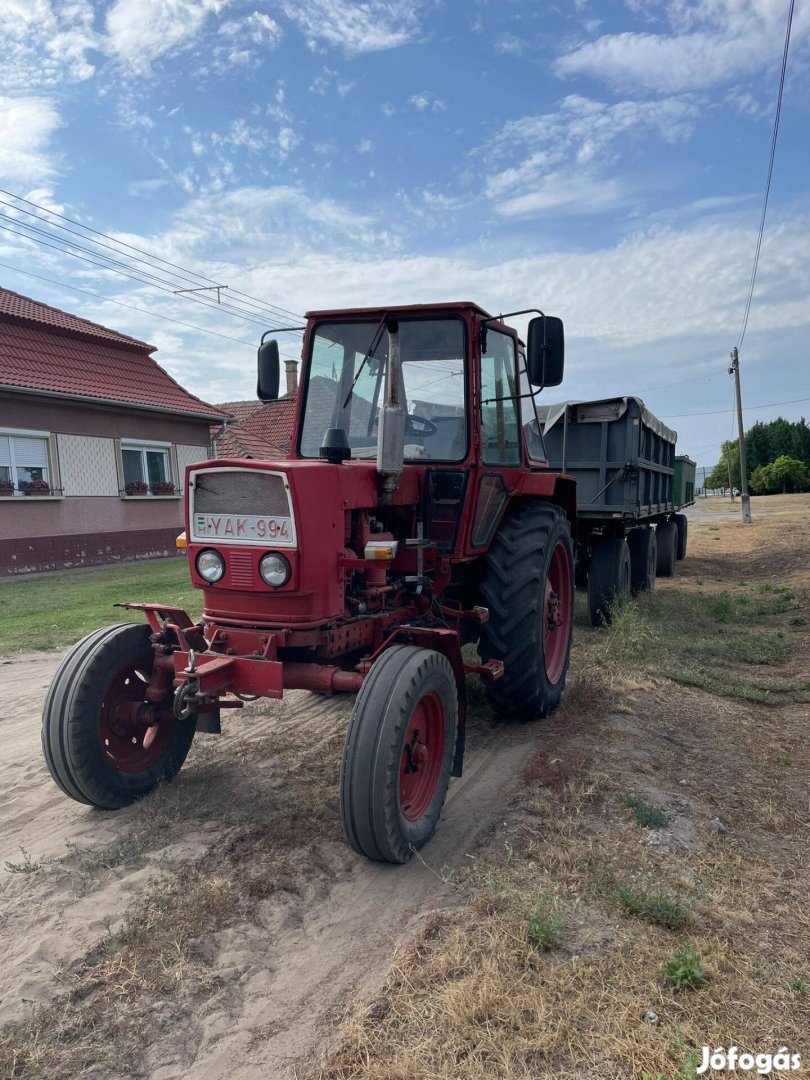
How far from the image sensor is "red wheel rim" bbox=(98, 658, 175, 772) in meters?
3.85

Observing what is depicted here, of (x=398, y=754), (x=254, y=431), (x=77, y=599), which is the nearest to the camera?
(x=398, y=754)

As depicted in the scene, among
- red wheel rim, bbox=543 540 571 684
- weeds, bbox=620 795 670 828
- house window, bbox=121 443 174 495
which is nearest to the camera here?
weeds, bbox=620 795 670 828

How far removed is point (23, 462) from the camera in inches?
572

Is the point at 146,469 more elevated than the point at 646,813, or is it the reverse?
the point at 146,469

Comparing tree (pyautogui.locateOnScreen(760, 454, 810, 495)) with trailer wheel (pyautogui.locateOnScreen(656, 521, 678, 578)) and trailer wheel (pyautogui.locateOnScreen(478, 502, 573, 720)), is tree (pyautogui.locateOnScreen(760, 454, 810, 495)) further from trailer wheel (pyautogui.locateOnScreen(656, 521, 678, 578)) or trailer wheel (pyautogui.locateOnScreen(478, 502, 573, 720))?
trailer wheel (pyautogui.locateOnScreen(478, 502, 573, 720))

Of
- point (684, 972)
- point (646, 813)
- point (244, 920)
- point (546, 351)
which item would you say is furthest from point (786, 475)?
point (244, 920)

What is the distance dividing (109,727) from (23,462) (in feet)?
40.3

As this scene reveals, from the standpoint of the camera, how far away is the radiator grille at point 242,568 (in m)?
3.64

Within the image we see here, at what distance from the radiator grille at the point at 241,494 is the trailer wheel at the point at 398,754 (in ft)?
2.79

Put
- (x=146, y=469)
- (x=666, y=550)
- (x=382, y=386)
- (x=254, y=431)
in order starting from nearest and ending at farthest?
1. (x=382, y=386)
2. (x=666, y=550)
3. (x=146, y=469)
4. (x=254, y=431)

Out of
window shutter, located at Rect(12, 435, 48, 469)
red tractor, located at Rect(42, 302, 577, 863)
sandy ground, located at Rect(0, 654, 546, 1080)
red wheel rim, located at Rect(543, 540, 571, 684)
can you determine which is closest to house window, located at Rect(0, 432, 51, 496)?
window shutter, located at Rect(12, 435, 48, 469)

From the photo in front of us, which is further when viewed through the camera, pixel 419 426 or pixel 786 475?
pixel 786 475

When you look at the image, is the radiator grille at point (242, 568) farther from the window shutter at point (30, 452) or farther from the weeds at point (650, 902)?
the window shutter at point (30, 452)

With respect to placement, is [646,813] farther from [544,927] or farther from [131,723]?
[131,723]
